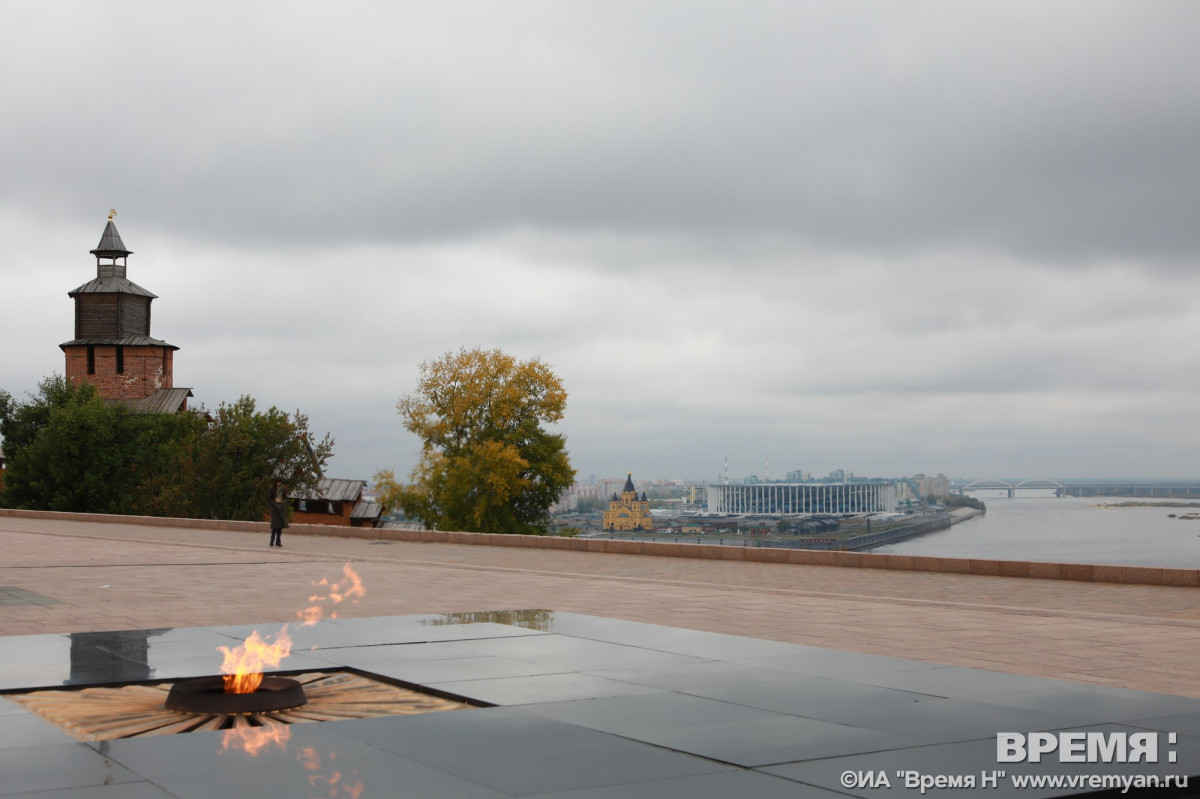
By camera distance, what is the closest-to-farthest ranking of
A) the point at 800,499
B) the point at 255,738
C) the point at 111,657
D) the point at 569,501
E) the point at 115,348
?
the point at 255,738 < the point at 111,657 < the point at 800,499 < the point at 569,501 < the point at 115,348

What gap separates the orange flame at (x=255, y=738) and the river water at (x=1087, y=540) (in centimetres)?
1454

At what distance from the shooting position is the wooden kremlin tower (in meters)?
87.0

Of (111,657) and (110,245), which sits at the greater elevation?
(110,245)

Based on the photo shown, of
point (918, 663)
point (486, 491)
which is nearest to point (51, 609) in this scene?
point (918, 663)

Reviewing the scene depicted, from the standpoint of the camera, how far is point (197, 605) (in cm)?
1273

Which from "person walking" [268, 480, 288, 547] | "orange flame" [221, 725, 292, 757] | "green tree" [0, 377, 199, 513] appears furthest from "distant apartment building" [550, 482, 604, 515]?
"orange flame" [221, 725, 292, 757]

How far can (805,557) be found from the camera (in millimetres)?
20688

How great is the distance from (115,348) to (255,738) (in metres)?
89.2

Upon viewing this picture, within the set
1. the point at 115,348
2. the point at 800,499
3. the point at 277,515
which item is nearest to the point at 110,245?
the point at 115,348

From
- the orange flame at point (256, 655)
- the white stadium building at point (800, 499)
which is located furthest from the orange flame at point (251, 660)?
Result: the white stadium building at point (800, 499)

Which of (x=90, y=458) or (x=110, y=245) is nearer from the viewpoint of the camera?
(x=90, y=458)

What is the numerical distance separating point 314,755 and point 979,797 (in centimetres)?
285

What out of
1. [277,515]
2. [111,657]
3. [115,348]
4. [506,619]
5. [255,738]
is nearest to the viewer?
[255,738]

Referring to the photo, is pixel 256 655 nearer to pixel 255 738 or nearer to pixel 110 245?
pixel 255 738
